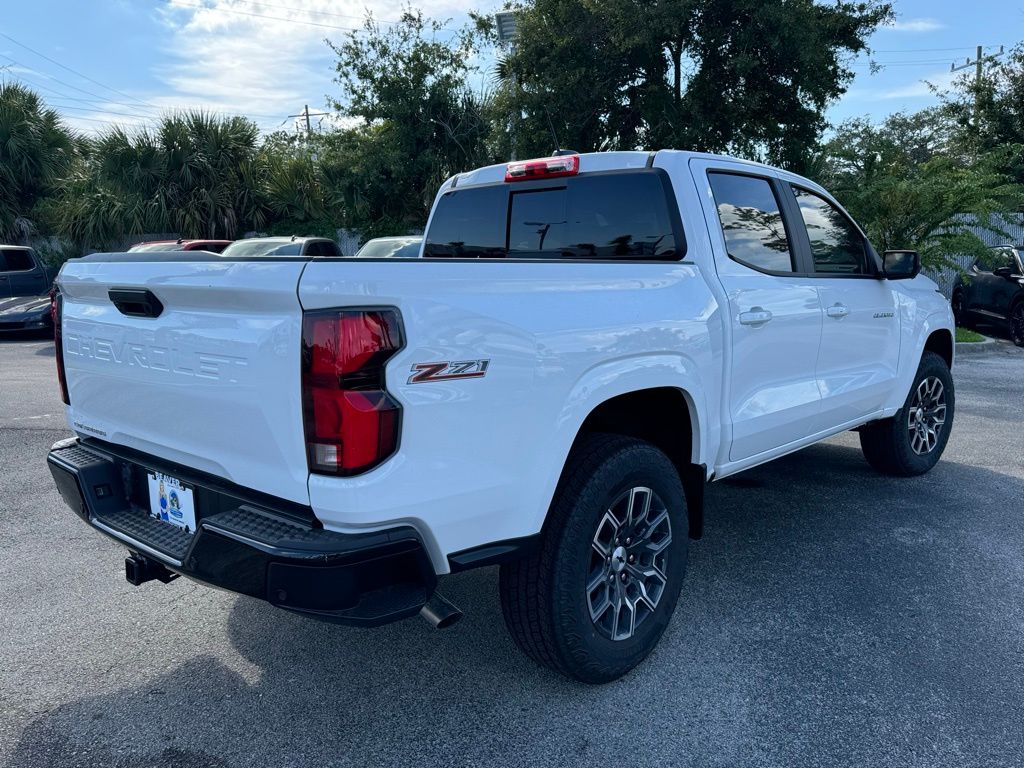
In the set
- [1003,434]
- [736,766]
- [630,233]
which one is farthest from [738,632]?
[1003,434]

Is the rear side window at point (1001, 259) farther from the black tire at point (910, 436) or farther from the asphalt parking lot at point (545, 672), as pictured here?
the asphalt parking lot at point (545, 672)

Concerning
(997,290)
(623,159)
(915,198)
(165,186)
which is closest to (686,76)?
(915,198)

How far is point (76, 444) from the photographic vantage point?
309 centimetres

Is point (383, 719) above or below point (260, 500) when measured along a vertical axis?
below

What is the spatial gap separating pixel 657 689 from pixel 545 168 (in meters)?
2.28

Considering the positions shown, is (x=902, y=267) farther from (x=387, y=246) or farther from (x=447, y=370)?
(x=387, y=246)

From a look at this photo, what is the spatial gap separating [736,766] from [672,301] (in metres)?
1.58

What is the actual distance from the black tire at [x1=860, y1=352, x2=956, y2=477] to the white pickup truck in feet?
5.07

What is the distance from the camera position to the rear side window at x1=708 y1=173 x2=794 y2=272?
140 inches

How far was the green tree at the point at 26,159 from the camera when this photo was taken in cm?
2059

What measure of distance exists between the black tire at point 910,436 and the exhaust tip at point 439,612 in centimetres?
381

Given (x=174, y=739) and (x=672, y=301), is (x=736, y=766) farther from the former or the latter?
(x=174, y=739)

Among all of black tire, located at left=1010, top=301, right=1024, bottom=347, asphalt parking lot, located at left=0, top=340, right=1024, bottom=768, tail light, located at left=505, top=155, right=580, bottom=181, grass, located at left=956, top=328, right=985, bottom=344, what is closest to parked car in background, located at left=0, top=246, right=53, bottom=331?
asphalt parking lot, located at left=0, top=340, right=1024, bottom=768

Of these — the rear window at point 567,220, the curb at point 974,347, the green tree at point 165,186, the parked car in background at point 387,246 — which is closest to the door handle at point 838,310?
the rear window at point 567,220
